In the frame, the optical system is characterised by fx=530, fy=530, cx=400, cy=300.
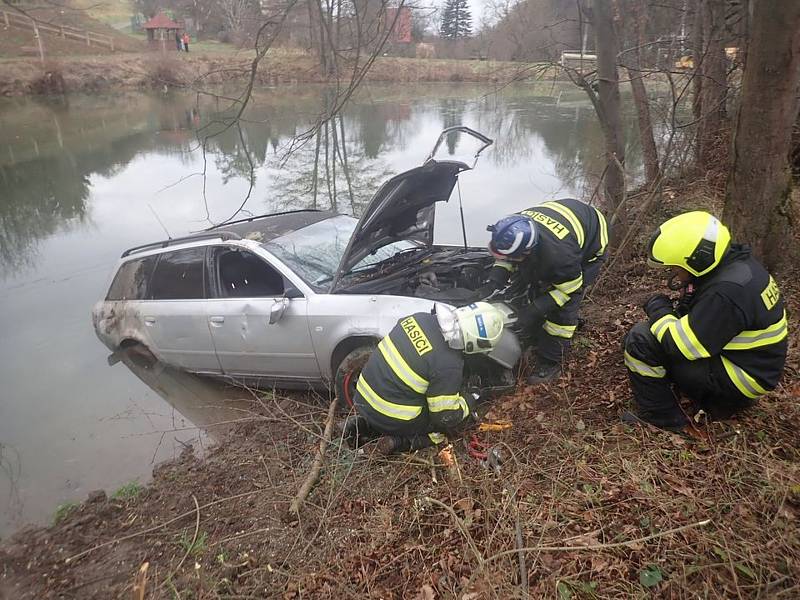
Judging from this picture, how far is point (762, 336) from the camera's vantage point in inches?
109

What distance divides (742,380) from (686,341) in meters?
0.37

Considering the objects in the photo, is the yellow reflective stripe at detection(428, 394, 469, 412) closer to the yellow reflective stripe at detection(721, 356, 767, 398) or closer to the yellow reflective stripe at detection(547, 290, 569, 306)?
the yellow reflective stripe at detection(547, 290, 569, 306)

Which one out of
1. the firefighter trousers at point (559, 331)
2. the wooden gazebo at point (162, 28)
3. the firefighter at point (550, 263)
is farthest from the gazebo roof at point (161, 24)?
the firefighter trousers at point (559, 331)

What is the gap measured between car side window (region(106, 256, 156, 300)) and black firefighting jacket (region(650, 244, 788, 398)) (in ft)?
16.2

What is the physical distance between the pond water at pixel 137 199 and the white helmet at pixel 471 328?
226cm

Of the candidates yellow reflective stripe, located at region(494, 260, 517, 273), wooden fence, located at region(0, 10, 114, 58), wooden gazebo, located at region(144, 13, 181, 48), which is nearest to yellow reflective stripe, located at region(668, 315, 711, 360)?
yellow reflective stripe, located at region(494, 260, 517, 273)

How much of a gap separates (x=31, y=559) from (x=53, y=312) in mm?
5139

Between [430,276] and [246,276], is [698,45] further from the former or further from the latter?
[246,276]

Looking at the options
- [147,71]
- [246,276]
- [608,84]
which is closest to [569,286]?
[246,276]

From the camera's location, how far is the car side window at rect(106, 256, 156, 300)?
220 inches

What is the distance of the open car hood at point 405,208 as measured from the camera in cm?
423

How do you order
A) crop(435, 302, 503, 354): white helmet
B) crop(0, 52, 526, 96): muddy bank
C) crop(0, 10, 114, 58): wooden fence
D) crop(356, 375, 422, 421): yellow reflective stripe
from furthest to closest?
crop(0, 10, 114, 58): wooden fence → crop(0, 52, 526, 96): muddy bank → crop(356, 375, 422, 421): yellow reflective stripe → crop(435, 302, 503, 354): white helmet

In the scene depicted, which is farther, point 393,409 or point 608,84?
point 608,84

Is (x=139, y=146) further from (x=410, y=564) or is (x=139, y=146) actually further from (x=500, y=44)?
(x=410, y=564)
